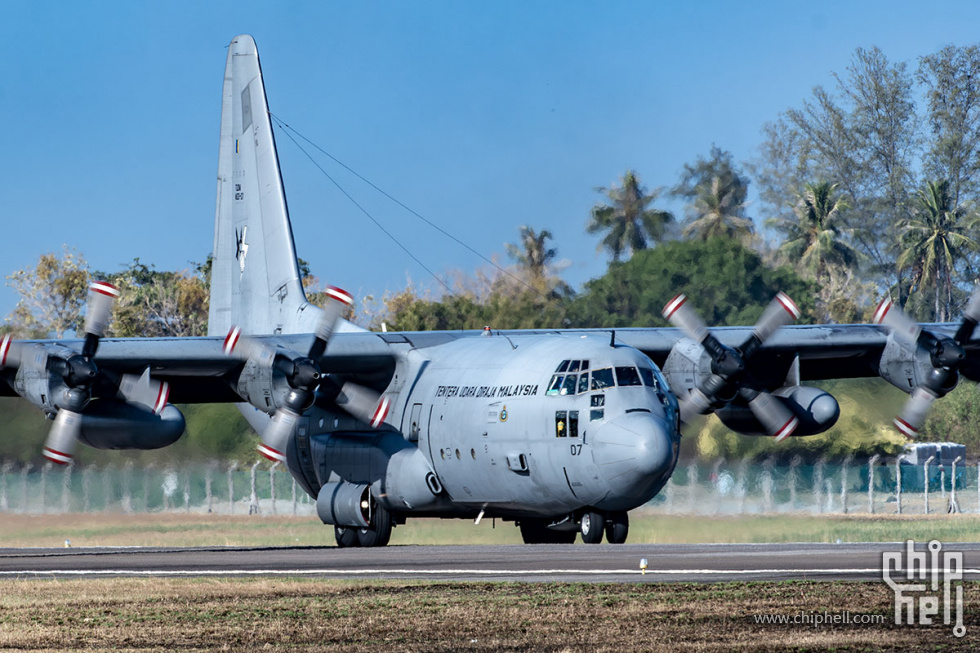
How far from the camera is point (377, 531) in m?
26.8

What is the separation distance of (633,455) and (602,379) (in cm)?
159

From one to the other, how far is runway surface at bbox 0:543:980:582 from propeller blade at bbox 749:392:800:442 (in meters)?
2.76

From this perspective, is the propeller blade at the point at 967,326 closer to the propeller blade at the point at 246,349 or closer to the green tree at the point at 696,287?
the propeller blade at the point at 246,349

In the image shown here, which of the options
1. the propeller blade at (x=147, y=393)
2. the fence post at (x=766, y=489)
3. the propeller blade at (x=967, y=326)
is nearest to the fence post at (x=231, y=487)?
the propeller blade at (x=147, y=393)

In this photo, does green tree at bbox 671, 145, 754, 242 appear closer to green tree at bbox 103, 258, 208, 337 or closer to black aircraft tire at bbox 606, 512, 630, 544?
green tree at bbox 103, 258, 208, 337

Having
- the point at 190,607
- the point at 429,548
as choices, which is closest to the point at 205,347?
the point at 429,548

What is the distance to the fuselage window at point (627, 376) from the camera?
22.3 m

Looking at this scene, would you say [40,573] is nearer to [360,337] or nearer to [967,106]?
[360,337]

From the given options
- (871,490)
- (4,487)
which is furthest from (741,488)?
(4,487)

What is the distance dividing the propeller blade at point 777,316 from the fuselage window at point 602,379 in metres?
3.34

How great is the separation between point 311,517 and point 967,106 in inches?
2446

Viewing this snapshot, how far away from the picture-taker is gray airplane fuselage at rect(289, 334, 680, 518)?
21922mm

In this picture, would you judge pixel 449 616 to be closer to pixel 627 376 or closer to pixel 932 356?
pixel 627 376

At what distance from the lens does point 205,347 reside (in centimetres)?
2636
